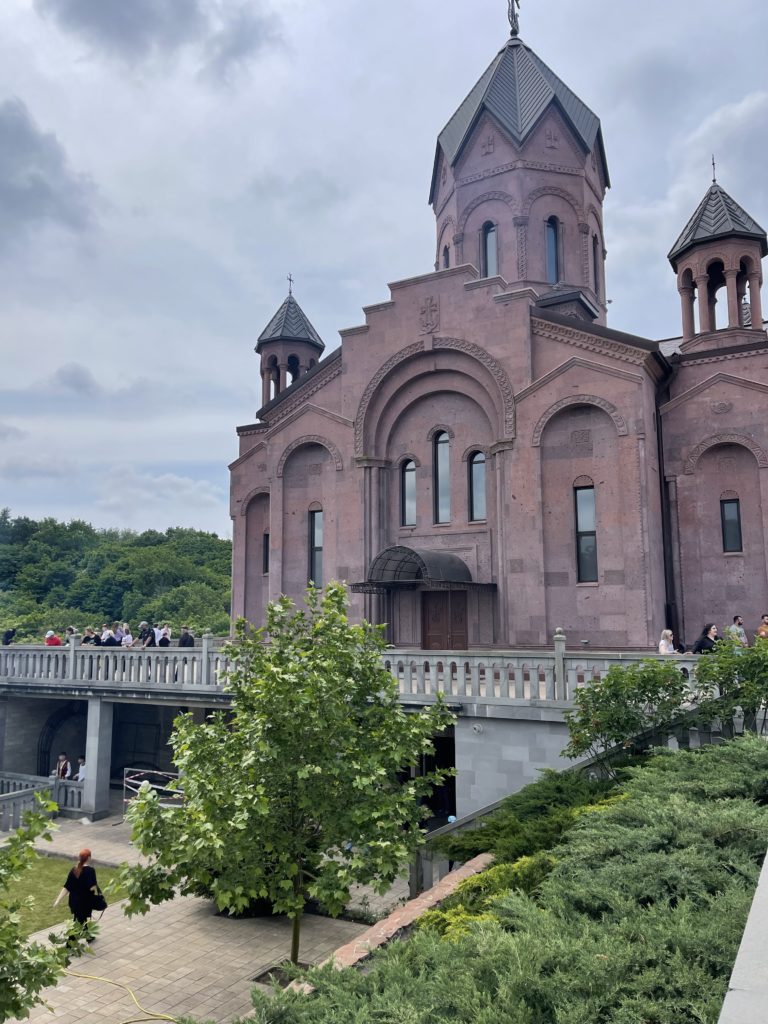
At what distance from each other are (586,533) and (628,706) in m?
9.12

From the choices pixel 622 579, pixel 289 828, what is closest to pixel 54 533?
pixel 622 579

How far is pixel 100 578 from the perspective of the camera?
247ft

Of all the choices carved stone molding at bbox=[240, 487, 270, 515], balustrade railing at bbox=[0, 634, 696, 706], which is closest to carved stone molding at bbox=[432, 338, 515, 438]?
balustrade railing at bbox=[0, 634, 696, 706]

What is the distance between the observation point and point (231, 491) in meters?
26.4

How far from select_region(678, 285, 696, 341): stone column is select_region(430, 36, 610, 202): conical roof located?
27.9 ft

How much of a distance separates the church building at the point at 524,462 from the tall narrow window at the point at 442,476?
0.16 ft

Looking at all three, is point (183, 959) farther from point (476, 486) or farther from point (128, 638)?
point (476, 486)

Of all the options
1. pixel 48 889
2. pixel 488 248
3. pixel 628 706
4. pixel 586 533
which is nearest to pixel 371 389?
pixel 586 533

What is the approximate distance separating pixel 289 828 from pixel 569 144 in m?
25.9

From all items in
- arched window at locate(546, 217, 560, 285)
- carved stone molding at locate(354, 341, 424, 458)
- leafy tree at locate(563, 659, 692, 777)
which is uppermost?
arched window at locate(546, 217, 560, 285)

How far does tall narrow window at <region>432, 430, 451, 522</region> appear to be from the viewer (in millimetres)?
21734

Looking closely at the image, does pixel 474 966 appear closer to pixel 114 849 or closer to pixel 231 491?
pixel 114 849

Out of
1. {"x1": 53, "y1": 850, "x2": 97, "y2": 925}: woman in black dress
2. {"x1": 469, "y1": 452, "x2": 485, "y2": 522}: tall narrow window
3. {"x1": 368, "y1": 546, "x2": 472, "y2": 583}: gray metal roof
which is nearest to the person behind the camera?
{"x1": 53, "y1": 850, "x2": 97, "y2": 925}: woman in black dress

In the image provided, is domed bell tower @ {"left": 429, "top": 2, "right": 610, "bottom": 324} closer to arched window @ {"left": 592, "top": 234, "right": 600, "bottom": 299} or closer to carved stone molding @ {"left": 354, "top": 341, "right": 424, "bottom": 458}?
arched window @ {"left": 592, "top": 234, "right": 600, "bottom": 299}
